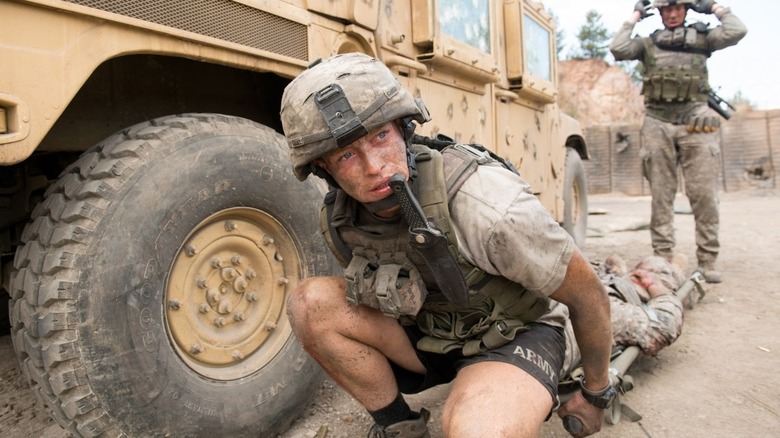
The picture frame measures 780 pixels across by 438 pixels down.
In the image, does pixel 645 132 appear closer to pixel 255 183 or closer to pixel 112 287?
pixel 255 183

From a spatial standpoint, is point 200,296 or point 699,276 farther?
point 699,276

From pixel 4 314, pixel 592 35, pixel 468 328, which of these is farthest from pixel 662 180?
pixel 592 35

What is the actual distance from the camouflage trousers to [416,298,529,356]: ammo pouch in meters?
3.44

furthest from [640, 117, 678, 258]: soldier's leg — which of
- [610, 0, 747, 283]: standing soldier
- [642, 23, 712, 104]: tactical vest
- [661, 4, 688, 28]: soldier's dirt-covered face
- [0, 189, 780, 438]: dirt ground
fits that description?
[661, 4, 688, 28]: soldier's dirt-covered face

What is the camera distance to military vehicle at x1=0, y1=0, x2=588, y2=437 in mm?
1524

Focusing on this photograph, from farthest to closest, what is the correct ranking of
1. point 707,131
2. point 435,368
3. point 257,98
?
1. point 707,131
2. point 257,98
3. point 435,368

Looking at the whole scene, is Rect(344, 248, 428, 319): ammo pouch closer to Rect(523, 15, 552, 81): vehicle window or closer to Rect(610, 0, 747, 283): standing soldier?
Rect(523, 15, 552, 81): vehicle window

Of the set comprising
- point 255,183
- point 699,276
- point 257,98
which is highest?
point 257,98

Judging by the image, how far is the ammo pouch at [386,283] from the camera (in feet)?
4.92

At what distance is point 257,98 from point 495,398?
1.80 meters

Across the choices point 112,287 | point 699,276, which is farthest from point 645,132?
point 112,287

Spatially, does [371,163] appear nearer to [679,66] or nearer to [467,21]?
[467,21]

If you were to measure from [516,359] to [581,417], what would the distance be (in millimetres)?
400

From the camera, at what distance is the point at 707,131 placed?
4500 mm
